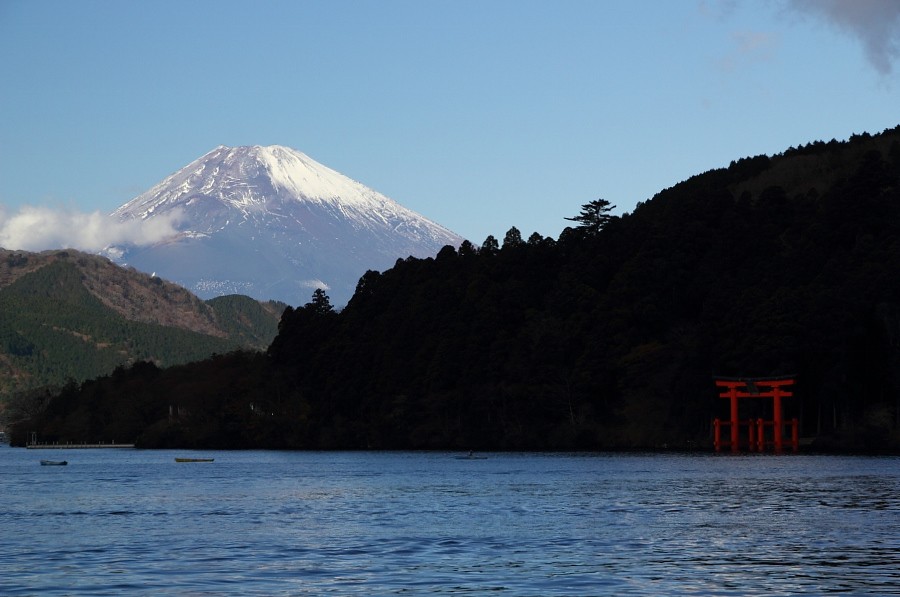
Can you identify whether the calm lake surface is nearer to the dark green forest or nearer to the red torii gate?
the red torii gate

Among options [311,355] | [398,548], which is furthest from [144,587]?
[311,355]

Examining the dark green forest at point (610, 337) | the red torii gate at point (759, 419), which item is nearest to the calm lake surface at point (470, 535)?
the red torii gate at point (759, 419)

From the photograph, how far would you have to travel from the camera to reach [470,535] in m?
46.8

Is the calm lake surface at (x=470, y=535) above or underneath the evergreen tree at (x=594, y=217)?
underneath

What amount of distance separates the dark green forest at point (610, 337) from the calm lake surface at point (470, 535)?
32.6m

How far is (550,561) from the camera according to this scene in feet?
126

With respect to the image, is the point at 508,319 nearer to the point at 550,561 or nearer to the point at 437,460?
the point at 437,460

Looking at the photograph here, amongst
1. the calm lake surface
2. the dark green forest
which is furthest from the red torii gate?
the calm lake surface

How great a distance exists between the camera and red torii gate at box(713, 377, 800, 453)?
120 metres

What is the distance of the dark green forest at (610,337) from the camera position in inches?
4734

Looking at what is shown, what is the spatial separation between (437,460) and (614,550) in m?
83.1

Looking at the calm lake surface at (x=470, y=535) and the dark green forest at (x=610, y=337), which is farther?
the dark green forest at (x=610, y=337)

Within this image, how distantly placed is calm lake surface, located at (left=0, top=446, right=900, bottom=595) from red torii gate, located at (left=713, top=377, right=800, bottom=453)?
1185 inches

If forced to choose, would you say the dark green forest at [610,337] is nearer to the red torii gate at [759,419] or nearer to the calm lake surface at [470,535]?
the red torii gate at [759,419]
